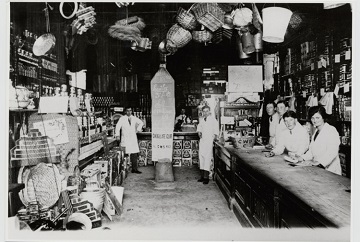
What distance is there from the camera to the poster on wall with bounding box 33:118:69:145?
333 centimetres

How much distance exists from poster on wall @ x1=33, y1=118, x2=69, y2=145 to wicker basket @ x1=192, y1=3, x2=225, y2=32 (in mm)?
1953

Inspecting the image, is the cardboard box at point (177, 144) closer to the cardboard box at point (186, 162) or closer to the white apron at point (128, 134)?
the cardboard box at point (186, 162)

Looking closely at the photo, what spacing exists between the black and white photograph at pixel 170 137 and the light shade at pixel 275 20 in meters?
0.01

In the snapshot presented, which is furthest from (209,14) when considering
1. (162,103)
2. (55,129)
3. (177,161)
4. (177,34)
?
(177,161)

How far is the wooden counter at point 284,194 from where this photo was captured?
6.55 ft

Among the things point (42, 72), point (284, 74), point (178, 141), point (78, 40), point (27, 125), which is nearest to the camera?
point (27, 125)

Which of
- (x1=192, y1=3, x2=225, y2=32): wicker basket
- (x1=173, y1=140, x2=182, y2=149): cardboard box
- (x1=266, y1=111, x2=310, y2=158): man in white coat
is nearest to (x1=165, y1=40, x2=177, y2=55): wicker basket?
(x1=192, y1=3, x2=225, y2=32): wicker basket

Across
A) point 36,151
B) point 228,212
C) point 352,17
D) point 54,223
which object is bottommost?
point 228,212

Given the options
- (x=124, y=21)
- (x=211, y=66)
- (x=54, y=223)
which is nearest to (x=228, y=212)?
(x=54, y=223)

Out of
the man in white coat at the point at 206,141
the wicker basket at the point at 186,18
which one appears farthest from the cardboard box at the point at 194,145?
the wicker basket at the point at 186,18

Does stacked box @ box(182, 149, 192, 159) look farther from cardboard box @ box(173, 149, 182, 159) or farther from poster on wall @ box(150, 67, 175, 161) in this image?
poster on wall @ box(150, 67, 175, 161)

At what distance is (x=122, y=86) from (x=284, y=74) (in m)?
3.81

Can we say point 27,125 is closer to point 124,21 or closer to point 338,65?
point 124,21

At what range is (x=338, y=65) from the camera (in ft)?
14.4
